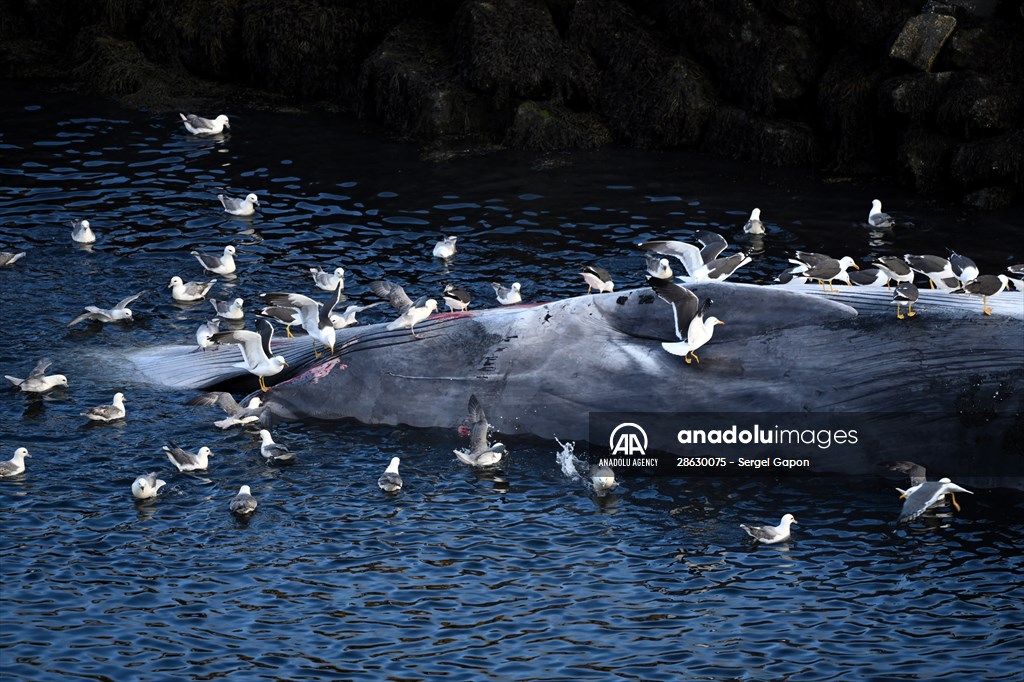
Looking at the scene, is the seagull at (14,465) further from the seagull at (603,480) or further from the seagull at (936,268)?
the seagull at (936,268)

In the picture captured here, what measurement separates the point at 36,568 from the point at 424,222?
1390 cm

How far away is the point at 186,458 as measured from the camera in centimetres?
1847

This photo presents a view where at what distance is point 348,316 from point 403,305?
96cm

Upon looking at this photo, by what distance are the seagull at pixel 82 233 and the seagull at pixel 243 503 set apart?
1147 cm

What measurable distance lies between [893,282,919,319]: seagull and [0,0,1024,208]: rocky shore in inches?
425

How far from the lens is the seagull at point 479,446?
18.5 metres

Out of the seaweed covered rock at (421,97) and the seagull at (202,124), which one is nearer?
the seagull at (202,124)

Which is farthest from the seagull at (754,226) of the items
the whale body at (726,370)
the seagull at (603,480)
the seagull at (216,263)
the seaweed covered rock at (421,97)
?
the seagull at (603,480)

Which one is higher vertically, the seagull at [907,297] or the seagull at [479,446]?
the seagull at [907,297]

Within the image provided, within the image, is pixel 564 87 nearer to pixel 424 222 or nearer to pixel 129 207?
pixel 424 222

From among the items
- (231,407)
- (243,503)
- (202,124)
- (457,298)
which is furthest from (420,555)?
(202,124)

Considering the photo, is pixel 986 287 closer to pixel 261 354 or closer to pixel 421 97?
pixel 261 354

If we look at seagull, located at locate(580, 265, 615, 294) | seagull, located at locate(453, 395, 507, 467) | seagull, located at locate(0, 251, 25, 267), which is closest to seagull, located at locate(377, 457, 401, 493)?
seagull, located at locate(453, 395, 507, 467)

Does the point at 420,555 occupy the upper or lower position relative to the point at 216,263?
lower
